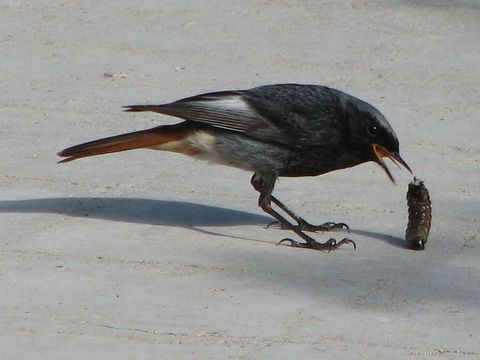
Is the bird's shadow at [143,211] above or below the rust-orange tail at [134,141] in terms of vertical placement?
below

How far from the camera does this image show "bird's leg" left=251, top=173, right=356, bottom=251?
6156 millimetres

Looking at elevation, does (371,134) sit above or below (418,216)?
above

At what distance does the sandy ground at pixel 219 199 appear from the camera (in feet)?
16.5

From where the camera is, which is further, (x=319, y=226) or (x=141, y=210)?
(x=141, y=210)

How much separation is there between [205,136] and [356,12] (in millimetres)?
3933

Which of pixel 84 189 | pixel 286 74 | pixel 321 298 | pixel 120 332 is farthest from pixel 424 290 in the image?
pixel 286 74

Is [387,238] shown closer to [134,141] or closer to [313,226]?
[313,226]

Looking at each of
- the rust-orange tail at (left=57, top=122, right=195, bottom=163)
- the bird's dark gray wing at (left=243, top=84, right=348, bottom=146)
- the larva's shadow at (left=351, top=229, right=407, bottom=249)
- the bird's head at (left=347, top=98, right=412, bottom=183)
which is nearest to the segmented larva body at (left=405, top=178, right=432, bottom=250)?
the larva's shadow at (left=351, top=229, right=407, bottom=249)

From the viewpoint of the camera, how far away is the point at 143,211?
6.65m

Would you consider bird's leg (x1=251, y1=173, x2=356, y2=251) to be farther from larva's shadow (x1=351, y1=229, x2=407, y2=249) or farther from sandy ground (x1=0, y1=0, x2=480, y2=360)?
larva's shadow (x1=351, y1=229, x2=407, y2=249)

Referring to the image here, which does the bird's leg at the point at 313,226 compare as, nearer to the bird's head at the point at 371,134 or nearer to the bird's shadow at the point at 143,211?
the bird's shadow at the point at 143,211

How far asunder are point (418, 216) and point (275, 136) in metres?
0.79

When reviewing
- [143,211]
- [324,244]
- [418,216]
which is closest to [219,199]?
[143,211]

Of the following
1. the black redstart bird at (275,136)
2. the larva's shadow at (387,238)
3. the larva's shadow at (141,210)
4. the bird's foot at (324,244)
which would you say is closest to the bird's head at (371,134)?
the black redstart bird at (275,136)
